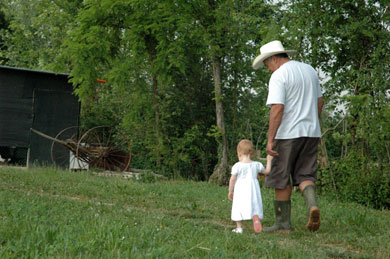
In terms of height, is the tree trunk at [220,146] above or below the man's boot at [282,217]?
above

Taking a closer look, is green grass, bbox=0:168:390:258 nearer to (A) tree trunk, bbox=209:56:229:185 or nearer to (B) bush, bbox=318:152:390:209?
(B) bush, bbox=318:152:390:209

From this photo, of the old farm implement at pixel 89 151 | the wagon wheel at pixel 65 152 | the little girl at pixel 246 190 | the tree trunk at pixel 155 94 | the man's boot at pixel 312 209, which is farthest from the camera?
the wagon wheel at pixel 65 152

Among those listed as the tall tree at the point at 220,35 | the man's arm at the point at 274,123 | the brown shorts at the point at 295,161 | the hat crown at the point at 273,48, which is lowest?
the brown shorts at the point at 295,161

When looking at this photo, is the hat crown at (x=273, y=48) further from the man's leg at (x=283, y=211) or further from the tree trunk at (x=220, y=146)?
the tree trunk at (x=220, y=146)

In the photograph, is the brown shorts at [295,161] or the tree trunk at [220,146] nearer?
the brown shorts at [295,161]

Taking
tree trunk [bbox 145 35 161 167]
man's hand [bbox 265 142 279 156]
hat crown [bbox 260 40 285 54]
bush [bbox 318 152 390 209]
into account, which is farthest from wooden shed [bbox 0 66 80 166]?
man's hand [bbox 265 142 279 156]

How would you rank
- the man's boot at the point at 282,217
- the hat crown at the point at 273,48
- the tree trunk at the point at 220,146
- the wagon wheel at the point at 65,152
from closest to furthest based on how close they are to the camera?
the man's boot at the point at 282,217
the hat crown at the point at 273,48
the tree trunk at the point at 220,146
the wagon wheel at the point at 65,152

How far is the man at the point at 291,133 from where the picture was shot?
5.66 meters

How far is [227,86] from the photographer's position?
1401 centimetres

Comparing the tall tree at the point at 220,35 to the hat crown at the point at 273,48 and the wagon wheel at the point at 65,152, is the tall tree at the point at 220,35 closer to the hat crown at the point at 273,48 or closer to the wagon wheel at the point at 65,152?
the wagon wheel at the point at 65,152

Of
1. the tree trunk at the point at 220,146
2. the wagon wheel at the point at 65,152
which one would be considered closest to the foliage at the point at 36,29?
the wagon wheel at the point at 65,152

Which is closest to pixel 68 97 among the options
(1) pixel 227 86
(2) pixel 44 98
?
(2) pixel 44 98

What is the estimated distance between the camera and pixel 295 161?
5.82 m

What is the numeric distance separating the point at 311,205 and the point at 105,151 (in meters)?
10.3
